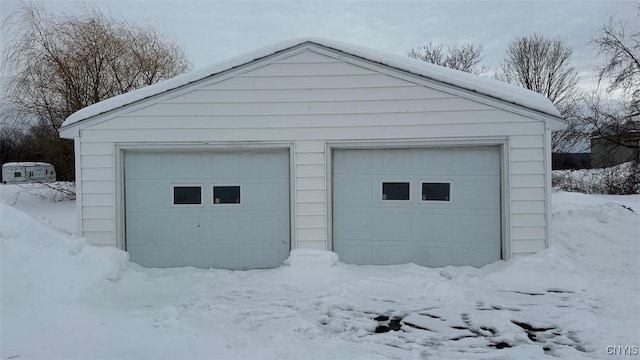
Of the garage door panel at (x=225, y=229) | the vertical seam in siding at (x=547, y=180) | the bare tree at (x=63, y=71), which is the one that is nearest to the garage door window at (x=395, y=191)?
the vertical seam in siding at (x=547, y=180)

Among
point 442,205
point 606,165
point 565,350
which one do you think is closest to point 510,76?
point 606,165

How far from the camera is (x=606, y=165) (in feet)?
75.3

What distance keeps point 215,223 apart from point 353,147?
2851 mm

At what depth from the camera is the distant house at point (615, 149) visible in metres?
21.4

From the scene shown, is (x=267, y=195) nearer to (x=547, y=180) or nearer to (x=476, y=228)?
(x=476, y=228)

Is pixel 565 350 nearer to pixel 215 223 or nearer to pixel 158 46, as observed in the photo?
pixel 215 223

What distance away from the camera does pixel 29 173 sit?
2347 centimetres

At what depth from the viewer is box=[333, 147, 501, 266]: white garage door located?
8070 millimetres

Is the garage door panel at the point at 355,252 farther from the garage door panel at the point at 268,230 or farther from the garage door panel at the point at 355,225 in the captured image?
the garage door panel at the point at 268,230

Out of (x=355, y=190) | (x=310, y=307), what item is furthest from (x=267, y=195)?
(x=310, y=307)

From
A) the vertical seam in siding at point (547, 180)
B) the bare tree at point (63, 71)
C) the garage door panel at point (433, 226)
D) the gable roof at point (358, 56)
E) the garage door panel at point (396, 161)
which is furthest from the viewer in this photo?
the bare tree at point (63, 71)

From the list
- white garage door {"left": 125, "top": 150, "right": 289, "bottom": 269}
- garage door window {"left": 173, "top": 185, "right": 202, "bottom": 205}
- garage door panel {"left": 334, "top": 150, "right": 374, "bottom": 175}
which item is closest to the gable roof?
white garage door {"left": 125, "top": 150, "right": 289, "bottom": 269}

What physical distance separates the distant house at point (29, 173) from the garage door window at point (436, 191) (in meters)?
18.8

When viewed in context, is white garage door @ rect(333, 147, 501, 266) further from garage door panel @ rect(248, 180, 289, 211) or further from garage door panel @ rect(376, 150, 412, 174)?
garage door panel @ rect(248, 180, 289, 211)
